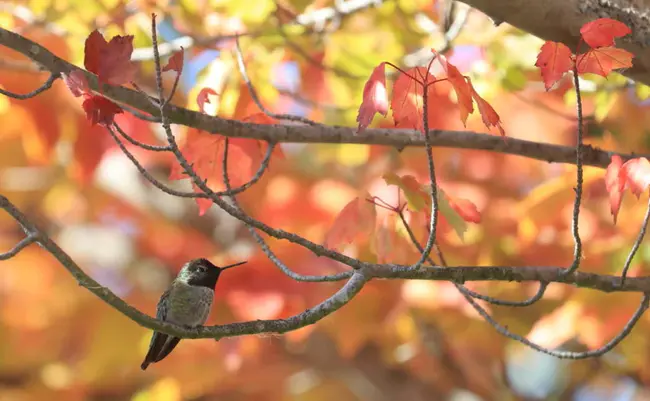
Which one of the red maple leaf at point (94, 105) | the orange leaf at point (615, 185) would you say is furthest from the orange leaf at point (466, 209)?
the red maple leaf at point (94, 105)

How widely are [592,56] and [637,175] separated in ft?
0.94

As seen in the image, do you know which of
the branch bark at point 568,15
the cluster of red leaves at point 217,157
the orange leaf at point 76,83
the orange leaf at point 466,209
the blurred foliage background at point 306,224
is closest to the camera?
the orange leaf at point 76,83

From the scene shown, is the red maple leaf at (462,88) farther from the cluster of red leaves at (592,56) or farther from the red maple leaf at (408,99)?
the cluster of red leaves at (592,56)

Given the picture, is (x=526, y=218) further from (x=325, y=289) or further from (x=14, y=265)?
(x=14, y=265)

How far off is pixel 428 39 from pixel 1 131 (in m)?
2.14

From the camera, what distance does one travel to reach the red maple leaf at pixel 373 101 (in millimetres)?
1518

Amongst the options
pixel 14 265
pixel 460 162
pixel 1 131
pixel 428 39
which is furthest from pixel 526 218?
pixel 14 265

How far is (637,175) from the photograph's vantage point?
1.64m

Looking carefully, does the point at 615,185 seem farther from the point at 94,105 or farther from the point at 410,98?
the point at 94,105

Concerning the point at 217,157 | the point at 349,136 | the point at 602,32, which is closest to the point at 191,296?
the point at 217,157

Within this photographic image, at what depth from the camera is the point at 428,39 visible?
9.98 ft

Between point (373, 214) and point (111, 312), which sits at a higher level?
point (373, 214)

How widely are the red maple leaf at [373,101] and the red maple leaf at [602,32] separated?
0.42m

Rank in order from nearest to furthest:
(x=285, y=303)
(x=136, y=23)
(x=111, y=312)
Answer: (x=136, y=23) < (x=285, y=303) < (x=111, y=312)
